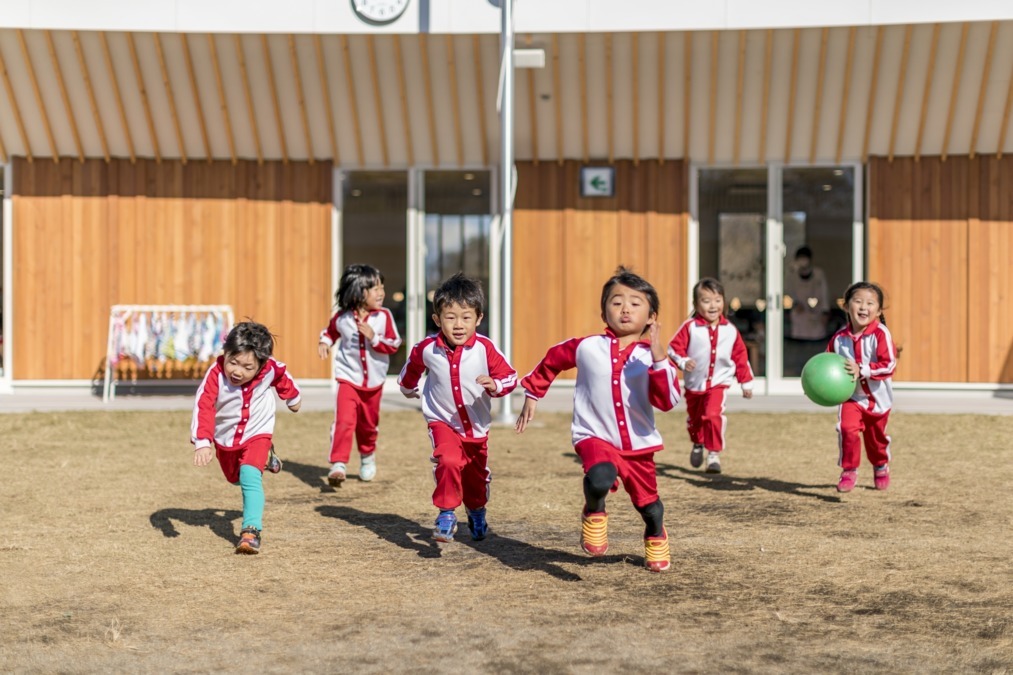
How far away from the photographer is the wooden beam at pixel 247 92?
45.4 ft

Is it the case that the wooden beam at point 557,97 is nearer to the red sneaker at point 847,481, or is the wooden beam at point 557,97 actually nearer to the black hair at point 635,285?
the red sneaker at point 847,481

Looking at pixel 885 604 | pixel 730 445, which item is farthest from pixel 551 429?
pixel 885 604

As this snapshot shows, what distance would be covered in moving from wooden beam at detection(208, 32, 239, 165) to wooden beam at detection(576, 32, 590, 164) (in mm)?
4213

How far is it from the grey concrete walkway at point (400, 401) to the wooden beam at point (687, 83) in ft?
10.6

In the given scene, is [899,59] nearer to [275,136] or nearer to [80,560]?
[275,136]

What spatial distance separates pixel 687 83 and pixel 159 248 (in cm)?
692

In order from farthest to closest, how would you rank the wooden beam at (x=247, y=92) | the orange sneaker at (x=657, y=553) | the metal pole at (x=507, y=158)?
1. the wooden beam at (x=247, y=92)
2. the metal pole at (x=507, y=158)
3. the orange sneaker at (x=657, y=553)

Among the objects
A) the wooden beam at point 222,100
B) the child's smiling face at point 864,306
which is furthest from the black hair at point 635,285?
the wooden beam at point 222,100

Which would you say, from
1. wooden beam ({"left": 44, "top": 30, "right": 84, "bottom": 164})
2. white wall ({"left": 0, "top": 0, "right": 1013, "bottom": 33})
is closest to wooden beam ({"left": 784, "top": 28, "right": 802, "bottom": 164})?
white wall ({"left": 0, "top": 0, "right": 1013, "bottom": 33})

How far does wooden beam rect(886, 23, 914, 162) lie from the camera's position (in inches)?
530

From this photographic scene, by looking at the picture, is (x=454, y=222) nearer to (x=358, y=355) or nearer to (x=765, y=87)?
(x=765, y=87)

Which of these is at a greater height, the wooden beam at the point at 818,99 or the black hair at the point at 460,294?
the wooden beam at the point at 818,99

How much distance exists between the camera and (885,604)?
494 cm

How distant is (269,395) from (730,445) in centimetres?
525
